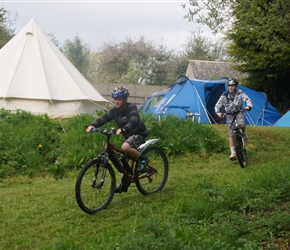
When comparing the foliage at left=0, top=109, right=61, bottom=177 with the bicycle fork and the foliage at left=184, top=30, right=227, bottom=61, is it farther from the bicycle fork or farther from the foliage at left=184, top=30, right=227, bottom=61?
the foliage at left=184, top=30, right=227, bottom=61

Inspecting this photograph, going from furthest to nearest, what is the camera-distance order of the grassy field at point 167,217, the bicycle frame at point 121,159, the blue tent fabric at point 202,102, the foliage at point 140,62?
the foliage at point 140,62
the blue tent fabric at point 202,102
the bicycle frame at point 121,159
the grassy field at point 167,217

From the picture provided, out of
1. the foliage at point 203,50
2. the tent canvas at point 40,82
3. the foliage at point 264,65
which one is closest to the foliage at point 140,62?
the foliage at point 203,50

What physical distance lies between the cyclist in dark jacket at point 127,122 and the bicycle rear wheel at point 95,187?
0.80ft

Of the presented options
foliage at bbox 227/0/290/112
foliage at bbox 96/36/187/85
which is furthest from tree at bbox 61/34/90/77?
foliage at bbox 227/0/290/112

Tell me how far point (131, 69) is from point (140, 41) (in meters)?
5.06

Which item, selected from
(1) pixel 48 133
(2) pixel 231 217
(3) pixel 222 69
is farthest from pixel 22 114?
(3) pixel 222 69

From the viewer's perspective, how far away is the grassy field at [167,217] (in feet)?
14.2

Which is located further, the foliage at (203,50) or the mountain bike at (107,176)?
the foliage at (203,50)

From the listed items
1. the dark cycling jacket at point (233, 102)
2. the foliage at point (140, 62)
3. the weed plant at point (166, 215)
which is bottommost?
the weed plant at point (166, 215)

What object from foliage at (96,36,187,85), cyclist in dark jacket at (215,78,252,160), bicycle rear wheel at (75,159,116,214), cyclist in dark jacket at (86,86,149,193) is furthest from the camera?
foliage at (96,36,187,85)

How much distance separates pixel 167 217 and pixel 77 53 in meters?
51.0

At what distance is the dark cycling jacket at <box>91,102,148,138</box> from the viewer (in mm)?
6926

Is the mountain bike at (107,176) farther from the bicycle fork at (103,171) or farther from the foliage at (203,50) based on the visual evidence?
the foliage at (203,50)

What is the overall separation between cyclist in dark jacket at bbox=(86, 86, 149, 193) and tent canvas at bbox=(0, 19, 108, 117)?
8.43m
